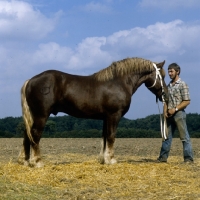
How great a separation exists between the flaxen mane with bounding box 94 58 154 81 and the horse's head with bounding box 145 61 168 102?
0.38 feet

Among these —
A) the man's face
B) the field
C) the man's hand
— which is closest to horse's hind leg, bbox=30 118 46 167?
the field

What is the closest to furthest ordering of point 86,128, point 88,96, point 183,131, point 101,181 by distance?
point 101,181 → point 88,96 → point 183,131 → point 86,128

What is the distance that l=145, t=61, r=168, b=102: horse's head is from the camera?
841 centimetres

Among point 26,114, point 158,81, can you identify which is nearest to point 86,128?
point 158,81

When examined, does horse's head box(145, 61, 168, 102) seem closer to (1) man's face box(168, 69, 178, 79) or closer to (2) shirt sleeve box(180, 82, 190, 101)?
(1) man's face box(168, 69, 178, 79)

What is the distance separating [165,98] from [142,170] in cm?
175

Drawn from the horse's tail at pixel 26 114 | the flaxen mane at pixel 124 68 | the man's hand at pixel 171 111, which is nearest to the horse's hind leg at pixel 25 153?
the horse's tail at pixel 26 114

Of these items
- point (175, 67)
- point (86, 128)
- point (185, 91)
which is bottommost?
point (86, 128)

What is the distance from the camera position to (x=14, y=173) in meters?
7.08

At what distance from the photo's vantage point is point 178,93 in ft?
27.3

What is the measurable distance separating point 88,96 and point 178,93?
1.78 m

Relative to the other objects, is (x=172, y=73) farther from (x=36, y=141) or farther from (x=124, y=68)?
(x=36, y=141)

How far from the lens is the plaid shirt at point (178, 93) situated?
8.26 m

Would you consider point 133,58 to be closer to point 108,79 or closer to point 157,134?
point 108,79
